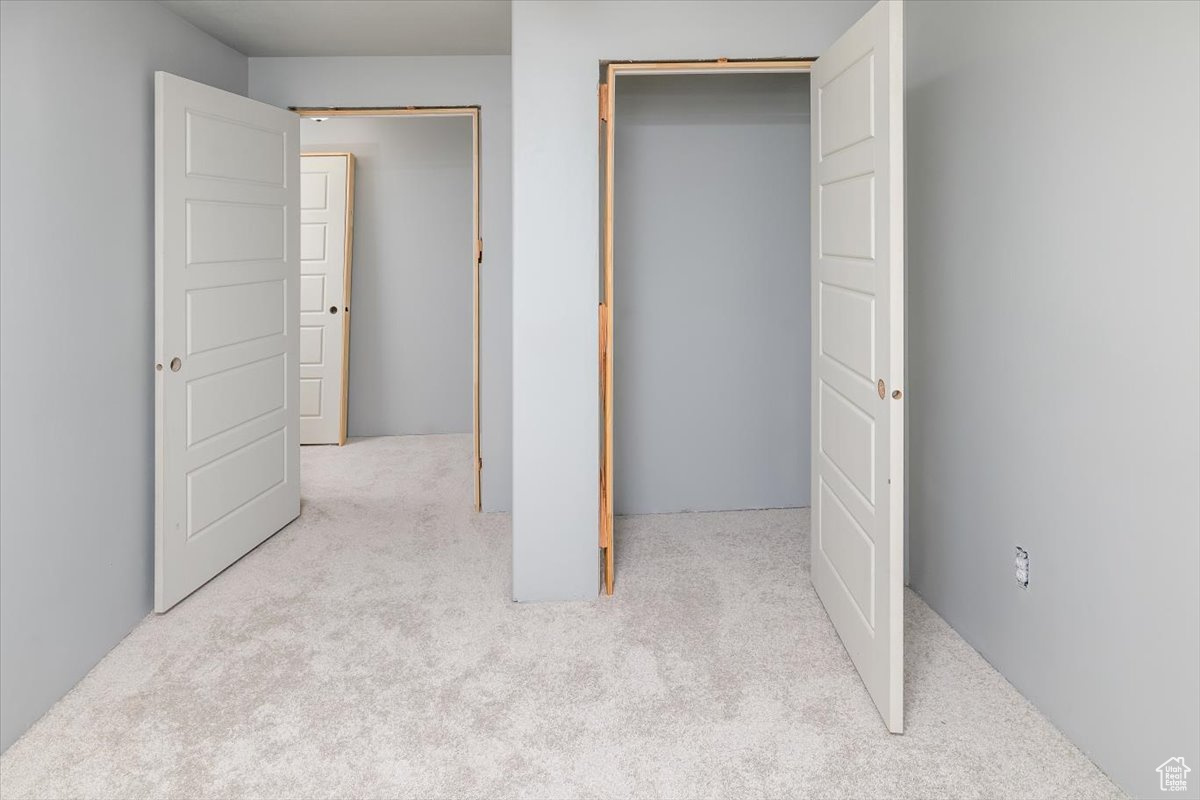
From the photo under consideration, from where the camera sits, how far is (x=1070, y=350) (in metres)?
2.23

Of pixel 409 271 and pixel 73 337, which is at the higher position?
pixel 409 271

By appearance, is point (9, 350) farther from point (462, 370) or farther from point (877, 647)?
point (462, 370)

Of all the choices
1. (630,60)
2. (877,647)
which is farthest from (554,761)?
(630,60)

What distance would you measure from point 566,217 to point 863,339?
1228 mm

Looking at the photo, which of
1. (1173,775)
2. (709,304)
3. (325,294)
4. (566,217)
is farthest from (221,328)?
(1173,775)

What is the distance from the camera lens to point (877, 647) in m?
2.42

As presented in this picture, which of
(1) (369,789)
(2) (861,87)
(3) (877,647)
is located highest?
(2) (861,87)

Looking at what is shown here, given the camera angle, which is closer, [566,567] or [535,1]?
[535,1]

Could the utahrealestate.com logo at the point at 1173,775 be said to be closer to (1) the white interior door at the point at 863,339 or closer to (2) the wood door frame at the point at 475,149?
(1) the white interior door at the point at 863,339

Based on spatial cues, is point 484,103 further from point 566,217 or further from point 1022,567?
point 1022,567

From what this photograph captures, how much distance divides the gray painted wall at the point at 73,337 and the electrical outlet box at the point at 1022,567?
2738mm

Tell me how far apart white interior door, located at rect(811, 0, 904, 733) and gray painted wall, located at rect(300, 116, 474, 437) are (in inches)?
144

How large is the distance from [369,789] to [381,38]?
3.04 m

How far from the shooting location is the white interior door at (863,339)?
7.36 feet
